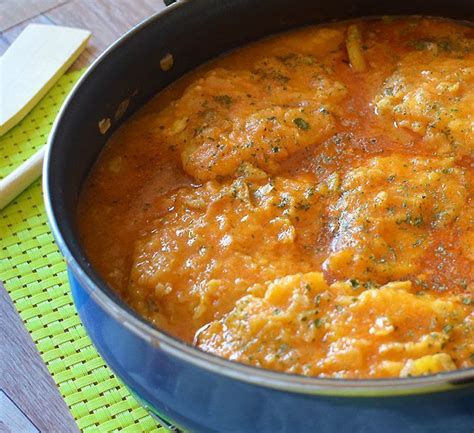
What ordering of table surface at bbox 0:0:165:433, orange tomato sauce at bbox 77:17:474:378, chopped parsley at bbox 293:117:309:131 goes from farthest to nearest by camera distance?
chopped parsley at bbox 293:117:309:131
table surface at bbox 0:0:165:433
orange tomato sauce at bbox 77:17:474:378

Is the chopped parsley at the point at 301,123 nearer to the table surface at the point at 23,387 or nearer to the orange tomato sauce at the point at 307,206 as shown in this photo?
the orange tomato sauce at the point at 307,206

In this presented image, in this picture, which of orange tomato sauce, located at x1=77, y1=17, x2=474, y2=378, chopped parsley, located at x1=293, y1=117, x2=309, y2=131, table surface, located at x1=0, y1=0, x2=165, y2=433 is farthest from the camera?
chopped parsley, located at x1=293, y1=117, x2=309, y2=131

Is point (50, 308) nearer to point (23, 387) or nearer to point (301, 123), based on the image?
point (23, 387)

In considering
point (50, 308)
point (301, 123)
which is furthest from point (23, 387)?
point (301, 123)

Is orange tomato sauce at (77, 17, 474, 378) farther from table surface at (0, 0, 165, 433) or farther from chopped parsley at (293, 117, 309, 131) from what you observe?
table surface at (0, 0, 165, 433)

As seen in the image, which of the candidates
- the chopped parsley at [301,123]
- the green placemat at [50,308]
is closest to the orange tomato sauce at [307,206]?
the chopped parsley at [301,123]

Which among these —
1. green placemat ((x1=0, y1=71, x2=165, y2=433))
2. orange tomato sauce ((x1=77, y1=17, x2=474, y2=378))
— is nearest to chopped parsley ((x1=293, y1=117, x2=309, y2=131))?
orange tomato sauce ((x1=77, y1=17, x2=474, y2=378))

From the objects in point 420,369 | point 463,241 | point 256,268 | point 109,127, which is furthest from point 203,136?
point 420,369
